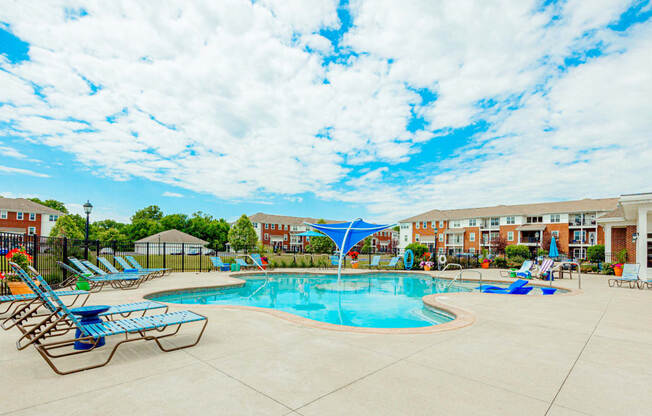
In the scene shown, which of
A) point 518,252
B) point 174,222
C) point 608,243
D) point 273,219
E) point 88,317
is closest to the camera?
point 88,317

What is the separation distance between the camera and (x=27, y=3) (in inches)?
314

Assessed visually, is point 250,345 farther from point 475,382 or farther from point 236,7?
point 236,7

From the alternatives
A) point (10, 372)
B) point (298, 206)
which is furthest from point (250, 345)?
point (298, 206)

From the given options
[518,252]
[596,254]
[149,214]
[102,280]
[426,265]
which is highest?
[149,214]

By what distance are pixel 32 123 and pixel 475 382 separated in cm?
2305

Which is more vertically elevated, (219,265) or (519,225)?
(519,225)

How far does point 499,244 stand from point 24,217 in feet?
235

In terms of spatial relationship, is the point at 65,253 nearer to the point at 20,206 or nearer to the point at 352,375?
the point at 352,375

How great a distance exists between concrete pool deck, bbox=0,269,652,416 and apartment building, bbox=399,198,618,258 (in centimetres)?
3760

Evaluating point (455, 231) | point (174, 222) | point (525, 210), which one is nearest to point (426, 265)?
point (455, 231)

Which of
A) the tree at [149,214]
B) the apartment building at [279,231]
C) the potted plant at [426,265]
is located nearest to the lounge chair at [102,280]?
the potted plant at [426,265]

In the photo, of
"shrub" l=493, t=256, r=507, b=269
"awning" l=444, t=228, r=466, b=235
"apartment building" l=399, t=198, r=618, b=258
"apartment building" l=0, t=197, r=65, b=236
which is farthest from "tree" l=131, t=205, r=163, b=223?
"shrub" l=493, t=256, r=507, b=269

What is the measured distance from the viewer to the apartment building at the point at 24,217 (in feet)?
150

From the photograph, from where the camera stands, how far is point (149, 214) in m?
86.2
